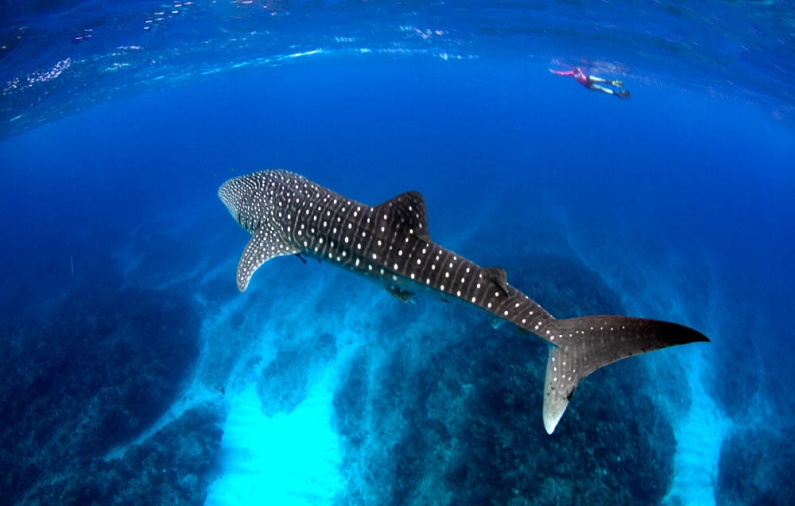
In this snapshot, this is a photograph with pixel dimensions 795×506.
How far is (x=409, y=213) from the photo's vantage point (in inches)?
216

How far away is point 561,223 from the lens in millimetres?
29000

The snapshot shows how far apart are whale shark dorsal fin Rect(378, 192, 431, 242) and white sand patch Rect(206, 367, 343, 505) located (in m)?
11.8

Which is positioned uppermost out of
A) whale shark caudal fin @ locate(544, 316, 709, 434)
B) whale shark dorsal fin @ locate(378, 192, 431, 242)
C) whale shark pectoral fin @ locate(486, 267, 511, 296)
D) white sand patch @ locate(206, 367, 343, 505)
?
whale shark dorsal fin @ locate(378, 192, 431, 242)

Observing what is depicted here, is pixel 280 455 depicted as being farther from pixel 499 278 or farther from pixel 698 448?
pixel 698 448

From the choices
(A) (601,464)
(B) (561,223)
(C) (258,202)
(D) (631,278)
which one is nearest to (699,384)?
(D) (631,278)

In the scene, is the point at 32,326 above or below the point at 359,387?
below

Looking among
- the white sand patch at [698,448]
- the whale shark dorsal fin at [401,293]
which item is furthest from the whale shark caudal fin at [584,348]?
the white sand patch at [698,448]

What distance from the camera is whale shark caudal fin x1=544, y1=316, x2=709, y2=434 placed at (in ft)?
14.0

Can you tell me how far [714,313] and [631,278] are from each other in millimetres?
5519

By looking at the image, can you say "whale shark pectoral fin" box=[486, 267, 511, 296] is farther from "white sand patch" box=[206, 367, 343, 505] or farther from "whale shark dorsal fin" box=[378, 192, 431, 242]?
"white sand patch" box=[206, 367, 343, 505]

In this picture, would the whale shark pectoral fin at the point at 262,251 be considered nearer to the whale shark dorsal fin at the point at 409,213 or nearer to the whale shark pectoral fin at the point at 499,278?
the whale shark dorsal fin at the point at 409,213

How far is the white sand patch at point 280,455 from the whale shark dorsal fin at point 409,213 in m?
11.8

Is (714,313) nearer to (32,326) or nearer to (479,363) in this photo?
(479,363)

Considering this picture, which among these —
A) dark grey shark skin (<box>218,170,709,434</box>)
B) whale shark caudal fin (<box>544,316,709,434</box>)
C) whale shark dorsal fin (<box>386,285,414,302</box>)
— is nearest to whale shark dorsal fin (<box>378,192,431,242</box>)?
dark grey shark skin (<box>218,170,709,434</box>)
